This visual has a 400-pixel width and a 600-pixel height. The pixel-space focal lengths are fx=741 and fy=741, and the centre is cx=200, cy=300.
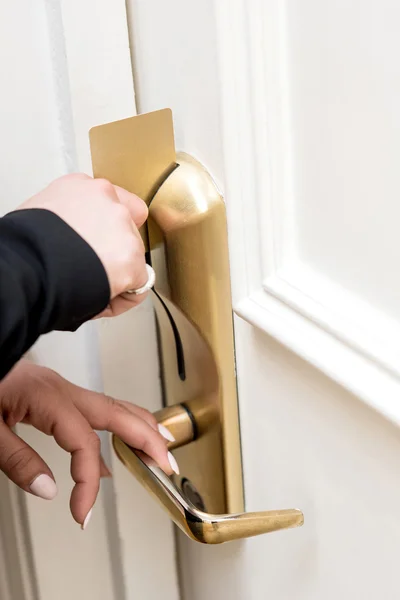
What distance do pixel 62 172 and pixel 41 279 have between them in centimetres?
17

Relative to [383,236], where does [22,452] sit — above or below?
below

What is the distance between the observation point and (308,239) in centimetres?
35

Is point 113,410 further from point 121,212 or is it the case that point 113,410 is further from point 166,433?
point 121,212

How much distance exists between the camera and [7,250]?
30 centimetres

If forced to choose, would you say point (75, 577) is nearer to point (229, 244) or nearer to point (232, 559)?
point (232, 559)

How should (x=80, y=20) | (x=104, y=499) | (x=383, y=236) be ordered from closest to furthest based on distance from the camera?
(x=383, y=236) < (x=80, y=20) < (x=104, y=499)

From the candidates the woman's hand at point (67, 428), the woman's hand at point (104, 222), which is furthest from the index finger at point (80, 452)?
the woman's hand at point (104, 222)

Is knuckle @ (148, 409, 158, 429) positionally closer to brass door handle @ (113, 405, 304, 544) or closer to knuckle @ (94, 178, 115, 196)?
brass door handle @ (113, 405, 304, 544)

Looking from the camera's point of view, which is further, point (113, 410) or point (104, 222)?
point (113, 410)

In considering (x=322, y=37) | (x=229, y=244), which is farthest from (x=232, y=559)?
(x=322, y=37)

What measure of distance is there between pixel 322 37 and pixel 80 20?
0.56 ft

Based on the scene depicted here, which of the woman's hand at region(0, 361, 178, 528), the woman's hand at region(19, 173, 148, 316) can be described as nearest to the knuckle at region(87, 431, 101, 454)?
the woman's hand at region(0, 361, 178, 528)

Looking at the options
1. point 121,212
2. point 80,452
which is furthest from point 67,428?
point 121,212

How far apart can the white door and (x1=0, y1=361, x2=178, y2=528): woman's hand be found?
6 cm
